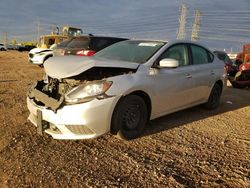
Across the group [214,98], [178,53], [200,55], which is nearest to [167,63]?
[178,53]

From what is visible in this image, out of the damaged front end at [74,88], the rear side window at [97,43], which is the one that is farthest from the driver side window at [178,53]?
the rear side window at [97,43]

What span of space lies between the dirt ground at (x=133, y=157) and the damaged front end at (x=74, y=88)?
607mm

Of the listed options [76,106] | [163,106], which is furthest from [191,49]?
[76,106]

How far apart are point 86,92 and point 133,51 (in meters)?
1.61

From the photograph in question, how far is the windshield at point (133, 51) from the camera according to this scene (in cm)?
489

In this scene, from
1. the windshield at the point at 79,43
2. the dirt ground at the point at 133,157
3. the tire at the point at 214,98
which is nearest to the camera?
the dirt ground at the point at 133,157

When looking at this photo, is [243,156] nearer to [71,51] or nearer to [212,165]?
[212,165]

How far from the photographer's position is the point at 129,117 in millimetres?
4375

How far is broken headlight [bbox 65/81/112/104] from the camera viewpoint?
3.87 meters

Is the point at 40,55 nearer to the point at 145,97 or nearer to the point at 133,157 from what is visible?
the point at 145,97

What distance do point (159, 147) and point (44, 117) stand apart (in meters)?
1.68

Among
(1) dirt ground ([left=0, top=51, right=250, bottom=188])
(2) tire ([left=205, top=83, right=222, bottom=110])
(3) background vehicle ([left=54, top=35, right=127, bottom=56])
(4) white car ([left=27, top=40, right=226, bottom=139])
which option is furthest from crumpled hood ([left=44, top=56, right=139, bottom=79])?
(3) background vehicle ([left=54, top=35, right=127, bottom=56])

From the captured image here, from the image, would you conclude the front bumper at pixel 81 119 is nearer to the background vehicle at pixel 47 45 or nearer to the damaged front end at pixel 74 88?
the damaged front end at pixel 74 88

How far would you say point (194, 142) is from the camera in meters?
4.55
